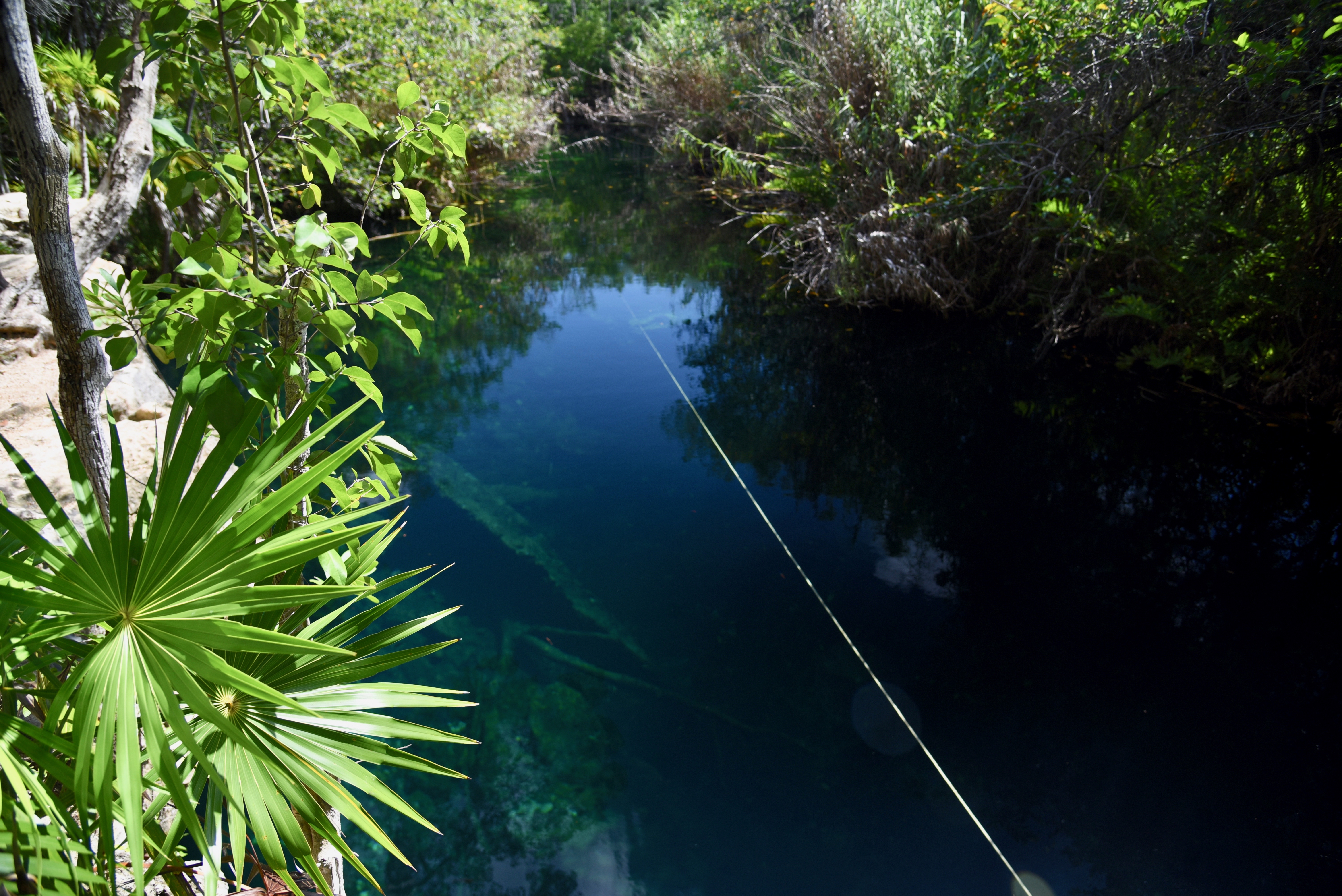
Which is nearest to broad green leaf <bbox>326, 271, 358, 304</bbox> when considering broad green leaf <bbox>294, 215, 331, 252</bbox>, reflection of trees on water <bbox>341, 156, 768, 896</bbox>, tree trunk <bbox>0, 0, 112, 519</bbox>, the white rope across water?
broad green leaf <bbox>294, 215, 331, 252</bbox>

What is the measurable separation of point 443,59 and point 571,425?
25.0 feet

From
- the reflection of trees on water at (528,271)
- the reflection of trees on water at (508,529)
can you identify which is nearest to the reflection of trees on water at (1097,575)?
the reflection of trees on water at (508,529)

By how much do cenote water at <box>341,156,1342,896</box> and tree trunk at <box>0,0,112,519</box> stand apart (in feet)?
5.85

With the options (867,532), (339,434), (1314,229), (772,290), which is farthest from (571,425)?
(1314,229)

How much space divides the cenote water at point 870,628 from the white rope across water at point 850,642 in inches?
1.5

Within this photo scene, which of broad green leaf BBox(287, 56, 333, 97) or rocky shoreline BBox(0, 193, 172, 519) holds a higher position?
rocky shoreline BBox(0, 193, 172, 519)

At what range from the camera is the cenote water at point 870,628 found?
2588 mm

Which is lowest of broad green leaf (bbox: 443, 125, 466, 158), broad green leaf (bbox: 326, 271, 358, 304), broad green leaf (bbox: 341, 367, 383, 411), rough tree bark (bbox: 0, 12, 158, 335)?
broad green leaf (bbox: 341, 367, 383, 411)

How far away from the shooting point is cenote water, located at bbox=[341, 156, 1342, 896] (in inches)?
102

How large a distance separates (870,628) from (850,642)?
153 millimetres

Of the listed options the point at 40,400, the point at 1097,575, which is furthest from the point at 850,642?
the point at 40,400

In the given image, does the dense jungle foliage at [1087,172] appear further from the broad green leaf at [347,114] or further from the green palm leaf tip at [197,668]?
the green palm leaf tip at [197,668]

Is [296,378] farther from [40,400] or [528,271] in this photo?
[528,271]

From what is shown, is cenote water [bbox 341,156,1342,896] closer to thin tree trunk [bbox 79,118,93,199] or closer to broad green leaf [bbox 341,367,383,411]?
broad green leaf [bbox 341,367,383,411]
